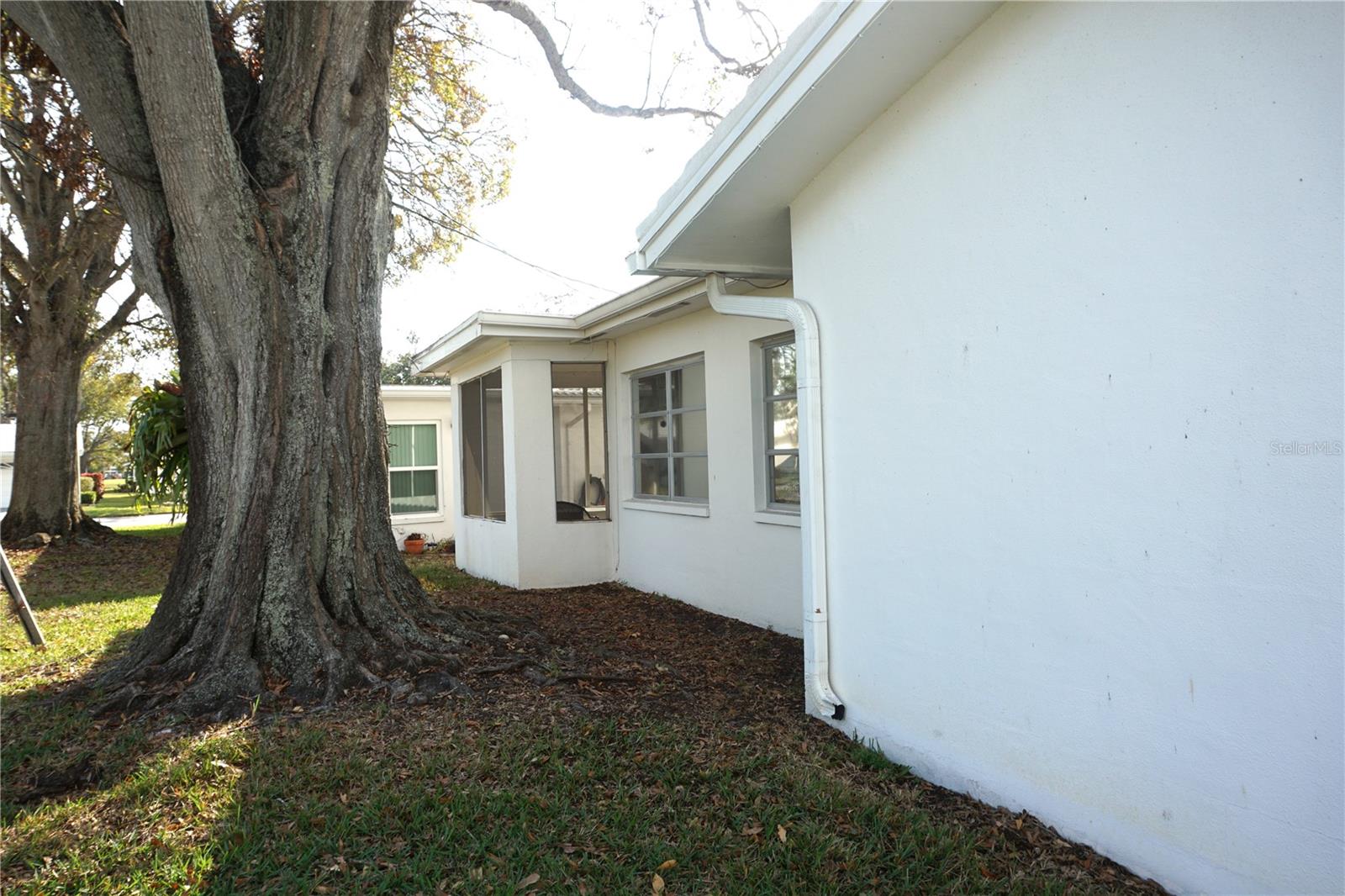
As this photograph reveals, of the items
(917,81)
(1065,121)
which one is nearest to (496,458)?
(917,81)

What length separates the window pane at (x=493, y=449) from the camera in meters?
11.6

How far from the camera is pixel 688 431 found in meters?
8.91

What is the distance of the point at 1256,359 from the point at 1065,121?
3.78ft

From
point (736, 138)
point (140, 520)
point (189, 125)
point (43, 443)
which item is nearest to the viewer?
point (736, 138)

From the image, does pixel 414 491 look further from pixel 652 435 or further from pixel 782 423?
pixel 782 423

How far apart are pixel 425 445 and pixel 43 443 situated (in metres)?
6.05

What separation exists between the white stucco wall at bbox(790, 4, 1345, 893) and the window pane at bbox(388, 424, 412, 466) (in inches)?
507

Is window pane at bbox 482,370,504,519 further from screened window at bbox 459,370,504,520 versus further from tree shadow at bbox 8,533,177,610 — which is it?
tree shadow at bbox 8,533,177,610

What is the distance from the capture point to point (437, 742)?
440 cm

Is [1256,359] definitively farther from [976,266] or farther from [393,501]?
A: [393,501]

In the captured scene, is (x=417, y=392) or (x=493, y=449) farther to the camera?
(x=417, y=392)

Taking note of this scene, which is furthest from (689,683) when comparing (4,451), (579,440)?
(4,451)

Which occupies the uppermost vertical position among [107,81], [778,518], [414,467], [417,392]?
[107,81]

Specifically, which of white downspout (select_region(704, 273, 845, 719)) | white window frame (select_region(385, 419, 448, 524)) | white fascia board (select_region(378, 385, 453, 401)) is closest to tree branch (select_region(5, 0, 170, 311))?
white downspout (select_region(704, 273, 845, 719))
